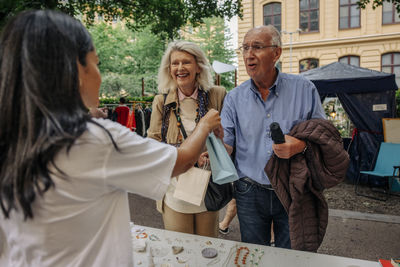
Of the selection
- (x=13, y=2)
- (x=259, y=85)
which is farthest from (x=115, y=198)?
(x=13, y=2)

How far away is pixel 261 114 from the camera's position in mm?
2012

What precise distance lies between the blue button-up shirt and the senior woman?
0.87 ft

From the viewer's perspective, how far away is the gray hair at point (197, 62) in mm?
2254

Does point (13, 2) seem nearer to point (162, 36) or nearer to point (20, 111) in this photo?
point (20, 111)

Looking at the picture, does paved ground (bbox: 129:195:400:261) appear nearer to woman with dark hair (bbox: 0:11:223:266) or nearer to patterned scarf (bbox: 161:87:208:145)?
patterned scarf (bbox: 161:87:208:145)

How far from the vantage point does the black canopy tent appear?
6.33m

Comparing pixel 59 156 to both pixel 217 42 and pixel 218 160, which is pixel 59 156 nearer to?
pixel 218 160

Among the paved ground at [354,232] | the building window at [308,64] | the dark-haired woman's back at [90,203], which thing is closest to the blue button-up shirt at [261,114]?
the dark-haired woman's back at [90,203]

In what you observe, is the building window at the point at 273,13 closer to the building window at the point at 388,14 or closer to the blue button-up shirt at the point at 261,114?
the building window at the point at 388,14

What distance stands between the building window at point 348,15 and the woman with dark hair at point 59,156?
23.3 meters

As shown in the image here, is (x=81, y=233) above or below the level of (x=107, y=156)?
below

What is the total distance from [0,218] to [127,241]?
39 cm

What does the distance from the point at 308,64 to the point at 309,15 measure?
3548mm

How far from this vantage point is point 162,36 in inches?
296
